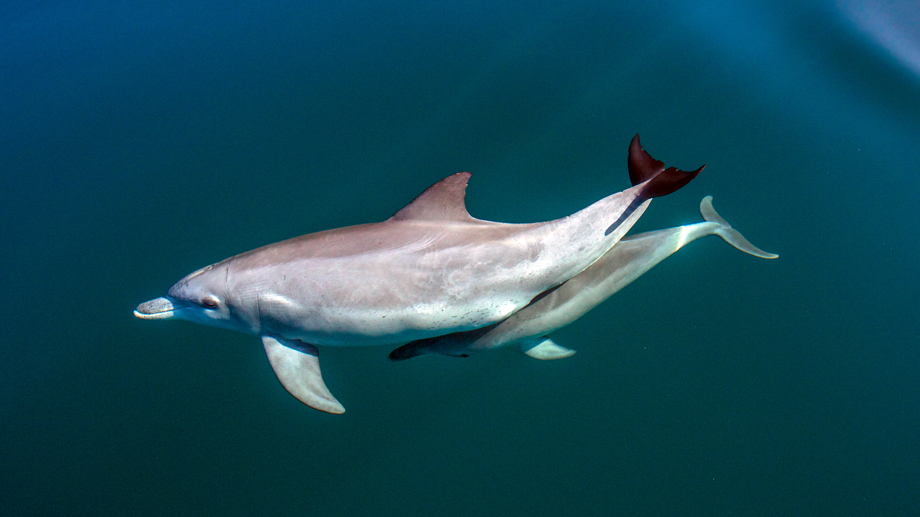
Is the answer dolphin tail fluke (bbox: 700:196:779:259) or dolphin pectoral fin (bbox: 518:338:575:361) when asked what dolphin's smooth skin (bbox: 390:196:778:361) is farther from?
dolphin tail fluke (bbox: 700:196:779:259)

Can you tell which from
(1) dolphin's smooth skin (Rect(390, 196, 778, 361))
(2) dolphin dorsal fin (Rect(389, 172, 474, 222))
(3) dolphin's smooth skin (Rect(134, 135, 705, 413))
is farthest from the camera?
(1) dolphin's smooth skin (Rect(390, 196, 778, 361))

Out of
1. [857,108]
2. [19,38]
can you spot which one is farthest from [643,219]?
[19,38]

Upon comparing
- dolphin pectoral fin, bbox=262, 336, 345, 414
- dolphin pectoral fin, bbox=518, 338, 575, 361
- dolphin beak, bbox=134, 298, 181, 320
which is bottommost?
dolphin pectoral fin, bbox=518, 338, 575, 361

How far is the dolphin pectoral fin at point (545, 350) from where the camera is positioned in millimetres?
4992

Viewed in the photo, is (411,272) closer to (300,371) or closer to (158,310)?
(300,371)

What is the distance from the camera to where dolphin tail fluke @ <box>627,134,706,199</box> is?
12.6 feet

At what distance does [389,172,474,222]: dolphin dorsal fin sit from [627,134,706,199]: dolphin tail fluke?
1.45m

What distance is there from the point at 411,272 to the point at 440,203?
0.70 metres

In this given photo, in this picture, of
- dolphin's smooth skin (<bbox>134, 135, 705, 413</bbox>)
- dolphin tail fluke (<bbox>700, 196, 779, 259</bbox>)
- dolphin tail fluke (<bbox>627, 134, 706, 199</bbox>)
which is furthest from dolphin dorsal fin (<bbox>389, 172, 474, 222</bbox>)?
dolphin tail fluke (<bbox>700, 196, 779, 259</bbox>)

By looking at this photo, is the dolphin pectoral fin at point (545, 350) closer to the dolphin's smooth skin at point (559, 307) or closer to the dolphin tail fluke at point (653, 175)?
the dolphin's smooth skin at point (559, 307)

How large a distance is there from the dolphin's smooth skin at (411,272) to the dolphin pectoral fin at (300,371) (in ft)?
0.04

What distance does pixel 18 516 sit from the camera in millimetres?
5059

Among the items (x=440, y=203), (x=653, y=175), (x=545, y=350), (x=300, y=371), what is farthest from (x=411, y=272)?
(x=653, y=175)

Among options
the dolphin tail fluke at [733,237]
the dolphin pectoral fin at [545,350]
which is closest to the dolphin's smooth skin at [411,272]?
the dolphin pectoral fin at [545,350]
